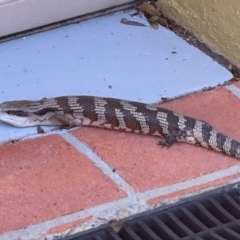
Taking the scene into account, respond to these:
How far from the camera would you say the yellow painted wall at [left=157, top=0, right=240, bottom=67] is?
12.6 feet

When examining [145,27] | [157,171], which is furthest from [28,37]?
[157,171]

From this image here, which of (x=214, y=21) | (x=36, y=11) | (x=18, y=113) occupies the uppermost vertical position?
(x=214, y=21)

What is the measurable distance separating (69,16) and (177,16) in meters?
0.61

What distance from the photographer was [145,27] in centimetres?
423

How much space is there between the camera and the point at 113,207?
112 inches

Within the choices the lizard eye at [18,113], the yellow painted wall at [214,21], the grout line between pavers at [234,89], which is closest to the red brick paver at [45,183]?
the lizard eye at [18,113]

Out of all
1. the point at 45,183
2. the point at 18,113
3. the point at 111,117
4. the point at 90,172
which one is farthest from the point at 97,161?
the point at 18,113

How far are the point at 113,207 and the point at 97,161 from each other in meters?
0.33

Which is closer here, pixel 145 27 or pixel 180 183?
pixel 180 183

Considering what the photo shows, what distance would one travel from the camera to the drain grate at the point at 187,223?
2.70 metres

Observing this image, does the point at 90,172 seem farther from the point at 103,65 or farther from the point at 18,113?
the point at 103,65

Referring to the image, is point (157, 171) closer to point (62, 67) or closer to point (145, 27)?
point (62, 67)

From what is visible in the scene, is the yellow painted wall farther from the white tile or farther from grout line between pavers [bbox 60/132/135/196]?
grout line between pavers [bbox 60/132/135/196]

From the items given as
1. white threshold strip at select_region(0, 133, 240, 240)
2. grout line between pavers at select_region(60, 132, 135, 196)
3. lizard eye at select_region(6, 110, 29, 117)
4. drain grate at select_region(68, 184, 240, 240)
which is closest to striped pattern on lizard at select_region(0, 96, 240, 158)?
lizard eye at select_region(6, 110, 29, 117)
